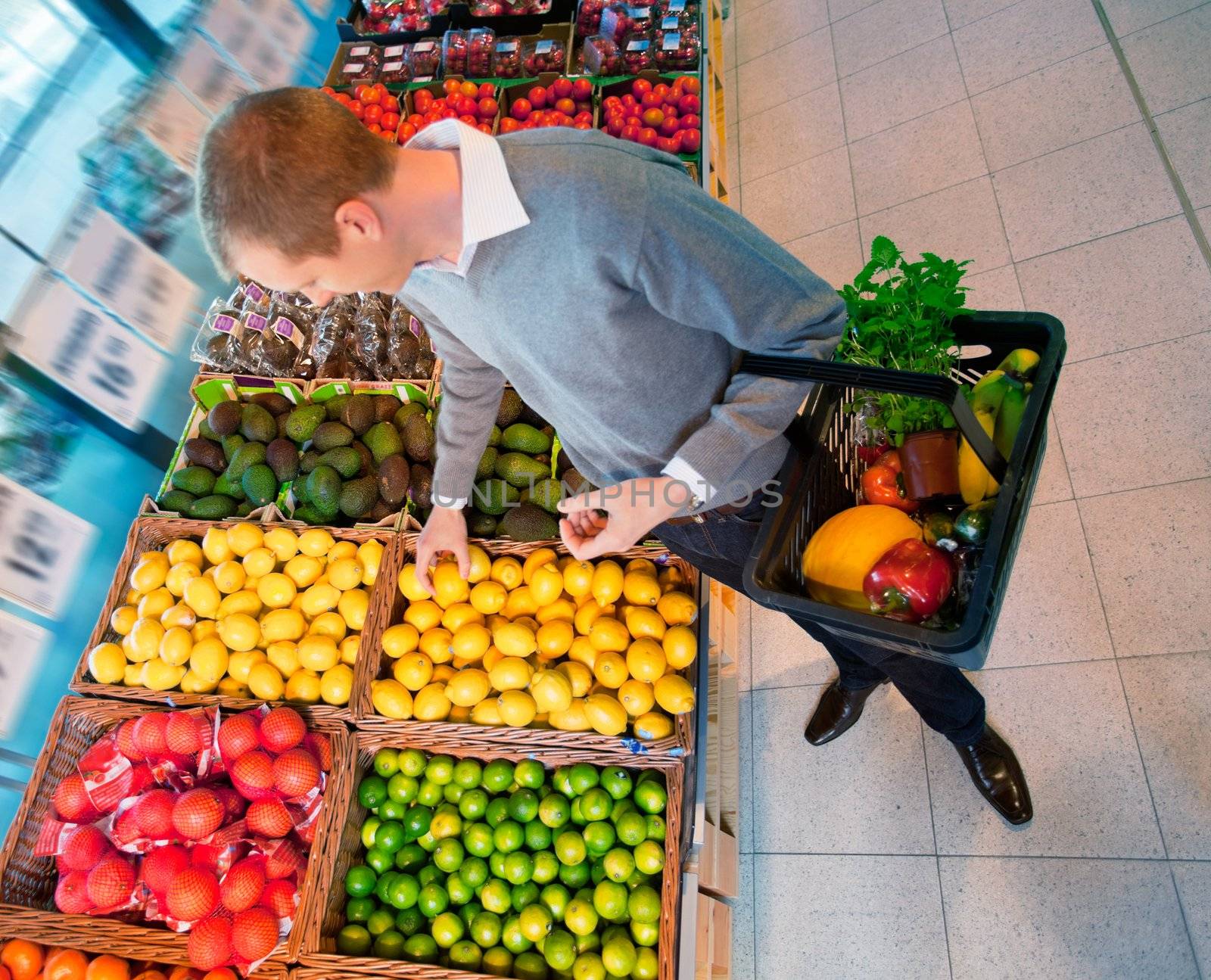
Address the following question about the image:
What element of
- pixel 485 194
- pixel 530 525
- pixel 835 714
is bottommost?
pixel 835 714

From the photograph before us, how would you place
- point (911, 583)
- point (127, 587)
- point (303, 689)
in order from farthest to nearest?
1. point (127, 587)
2. point (303, 689)
3. point (911, 583)

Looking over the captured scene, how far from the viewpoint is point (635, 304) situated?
3.55ft

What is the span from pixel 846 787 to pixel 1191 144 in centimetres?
297

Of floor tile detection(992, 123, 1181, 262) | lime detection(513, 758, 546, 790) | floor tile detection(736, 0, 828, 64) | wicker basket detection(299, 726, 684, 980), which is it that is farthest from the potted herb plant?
floor tile detection(736, 0, 828, 64)

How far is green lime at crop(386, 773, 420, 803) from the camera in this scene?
6.50ft

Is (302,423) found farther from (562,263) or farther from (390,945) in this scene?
(562,263)

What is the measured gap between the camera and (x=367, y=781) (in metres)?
1.98

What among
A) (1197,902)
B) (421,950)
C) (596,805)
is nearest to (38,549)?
(421,950)

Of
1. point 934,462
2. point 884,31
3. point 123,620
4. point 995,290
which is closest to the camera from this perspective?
point 934,462

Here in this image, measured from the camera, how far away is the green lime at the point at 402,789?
1981 mm

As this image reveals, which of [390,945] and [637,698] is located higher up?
[637,698]

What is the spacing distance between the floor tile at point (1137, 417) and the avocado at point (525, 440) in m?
1.81

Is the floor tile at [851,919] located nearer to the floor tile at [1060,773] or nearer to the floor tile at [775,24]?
the floor tile at [1060,773]

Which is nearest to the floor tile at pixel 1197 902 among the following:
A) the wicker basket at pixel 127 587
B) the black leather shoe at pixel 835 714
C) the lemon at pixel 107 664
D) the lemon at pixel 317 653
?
the black leather shoe at pixel 835 714
